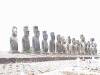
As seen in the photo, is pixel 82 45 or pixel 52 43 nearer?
pixel 52 43

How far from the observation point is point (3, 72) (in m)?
15.6

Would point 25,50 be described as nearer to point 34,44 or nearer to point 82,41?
point 34,44

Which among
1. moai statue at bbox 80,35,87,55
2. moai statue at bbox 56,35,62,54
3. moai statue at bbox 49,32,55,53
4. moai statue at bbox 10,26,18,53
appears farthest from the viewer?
moai statue at bbox 80,35,87,55

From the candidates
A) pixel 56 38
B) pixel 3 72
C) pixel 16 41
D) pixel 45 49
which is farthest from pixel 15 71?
pixel 56 38

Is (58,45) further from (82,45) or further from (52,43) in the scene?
(82,45)

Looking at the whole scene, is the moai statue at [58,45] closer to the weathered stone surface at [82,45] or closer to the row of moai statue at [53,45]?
the row of moai statue at [53,45]

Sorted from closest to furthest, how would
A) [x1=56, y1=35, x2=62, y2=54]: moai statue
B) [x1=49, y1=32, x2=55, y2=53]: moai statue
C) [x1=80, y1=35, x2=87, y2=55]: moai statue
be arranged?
[x1=49, y1=32, x2=55, y2=53]: moai statue < [x1=56, y1=35, x2=62, y2=54]: moai statue < [x1=80, y1=35, x2=87, y2=55]: moai statue

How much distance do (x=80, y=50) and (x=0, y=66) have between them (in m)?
42.1

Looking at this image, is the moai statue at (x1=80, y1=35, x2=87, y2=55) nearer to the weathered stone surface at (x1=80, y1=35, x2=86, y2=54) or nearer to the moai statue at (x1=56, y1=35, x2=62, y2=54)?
the weathered stone surface at (x1=80, y1=35, x2=86, y2=54)

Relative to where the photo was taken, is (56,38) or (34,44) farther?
(56,38)

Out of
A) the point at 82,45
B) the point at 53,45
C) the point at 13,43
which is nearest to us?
→ the point at 13,43

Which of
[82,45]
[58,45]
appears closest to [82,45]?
[82,45]

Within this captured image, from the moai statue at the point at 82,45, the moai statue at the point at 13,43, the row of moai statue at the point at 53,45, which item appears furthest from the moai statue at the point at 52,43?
the moai statue at the point at 82,45

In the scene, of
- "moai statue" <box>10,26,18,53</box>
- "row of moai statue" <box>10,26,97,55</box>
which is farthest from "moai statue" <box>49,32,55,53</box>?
"moai statue" <box>10,26,18,53</box>
